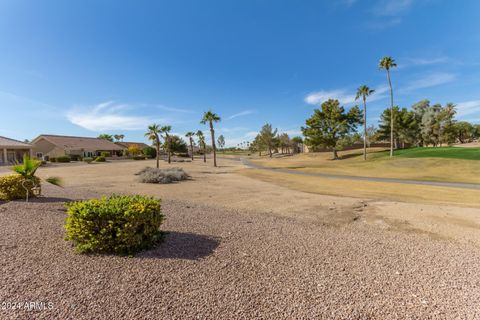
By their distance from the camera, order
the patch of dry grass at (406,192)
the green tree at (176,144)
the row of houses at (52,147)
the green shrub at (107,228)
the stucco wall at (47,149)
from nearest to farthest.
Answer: the green shrub at (107,228) → the patch of dry grass at (406,192) → the row of houses at (52,147) → the stucco wall at (47,149) → the green tree at (176,144)

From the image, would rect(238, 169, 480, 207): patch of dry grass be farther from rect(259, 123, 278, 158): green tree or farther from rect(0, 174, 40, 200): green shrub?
rect(259, 123, 278, 158): green tree

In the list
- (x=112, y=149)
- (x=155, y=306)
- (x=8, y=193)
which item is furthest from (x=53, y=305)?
(x=112, y=149)

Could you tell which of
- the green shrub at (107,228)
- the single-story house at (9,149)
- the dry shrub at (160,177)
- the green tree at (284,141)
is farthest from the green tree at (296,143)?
the green shrub at (107,228)

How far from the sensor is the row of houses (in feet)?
134

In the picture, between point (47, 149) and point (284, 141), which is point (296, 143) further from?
point (47, 149)

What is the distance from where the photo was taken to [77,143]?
187ft

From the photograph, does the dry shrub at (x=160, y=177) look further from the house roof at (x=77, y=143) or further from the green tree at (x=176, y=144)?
the green tree at (x=176, y=144)

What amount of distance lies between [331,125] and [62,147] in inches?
2576

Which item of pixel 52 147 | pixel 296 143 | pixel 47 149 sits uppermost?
pixel 296 143

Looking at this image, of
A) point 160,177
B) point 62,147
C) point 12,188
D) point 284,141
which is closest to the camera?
point 12,188

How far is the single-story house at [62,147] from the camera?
51000mm

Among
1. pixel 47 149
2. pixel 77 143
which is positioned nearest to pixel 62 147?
pixel 47 149

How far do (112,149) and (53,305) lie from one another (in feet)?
233

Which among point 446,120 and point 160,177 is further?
point 446,120
